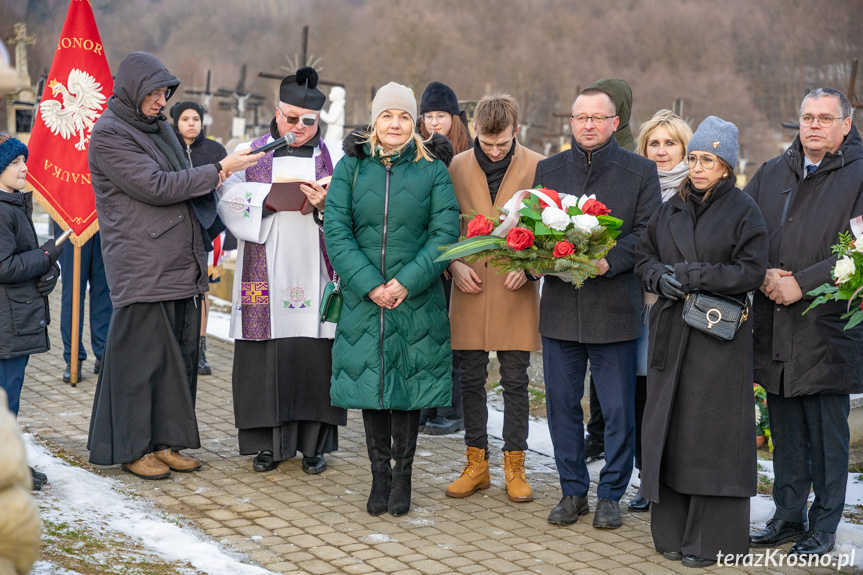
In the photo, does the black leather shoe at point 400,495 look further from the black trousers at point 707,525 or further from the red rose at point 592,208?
the red rose at point 592,208

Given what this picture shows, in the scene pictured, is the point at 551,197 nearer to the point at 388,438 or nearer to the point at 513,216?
the point at 513,216

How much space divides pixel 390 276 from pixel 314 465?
1.47m

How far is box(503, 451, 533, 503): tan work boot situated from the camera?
17.6ft

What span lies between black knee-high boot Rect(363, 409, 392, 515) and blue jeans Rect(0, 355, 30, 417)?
1.96 meters

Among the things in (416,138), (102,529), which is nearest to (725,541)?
(416,138)

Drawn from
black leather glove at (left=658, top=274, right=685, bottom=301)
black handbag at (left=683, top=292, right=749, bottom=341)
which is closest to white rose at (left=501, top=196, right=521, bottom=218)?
black leather glove at (left=658, top=274, right=685, bottom=301)

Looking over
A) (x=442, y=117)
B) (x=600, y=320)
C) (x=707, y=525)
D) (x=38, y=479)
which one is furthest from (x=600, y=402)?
(x=38, y=479)

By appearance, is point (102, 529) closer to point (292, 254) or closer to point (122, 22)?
point (292, 254)

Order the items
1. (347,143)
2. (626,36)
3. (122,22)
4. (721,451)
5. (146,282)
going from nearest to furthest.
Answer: (721,451) → (347,143) → (146,282) → (626,36) → (122,22)

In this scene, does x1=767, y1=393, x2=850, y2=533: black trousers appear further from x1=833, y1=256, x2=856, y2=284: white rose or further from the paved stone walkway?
x1=833, y1=256, x2=856, y2=284: white rose

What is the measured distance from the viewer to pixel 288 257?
575cm

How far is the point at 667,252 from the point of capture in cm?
459

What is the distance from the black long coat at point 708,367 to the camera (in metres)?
4.38

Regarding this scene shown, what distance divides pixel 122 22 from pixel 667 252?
73.0 meters
